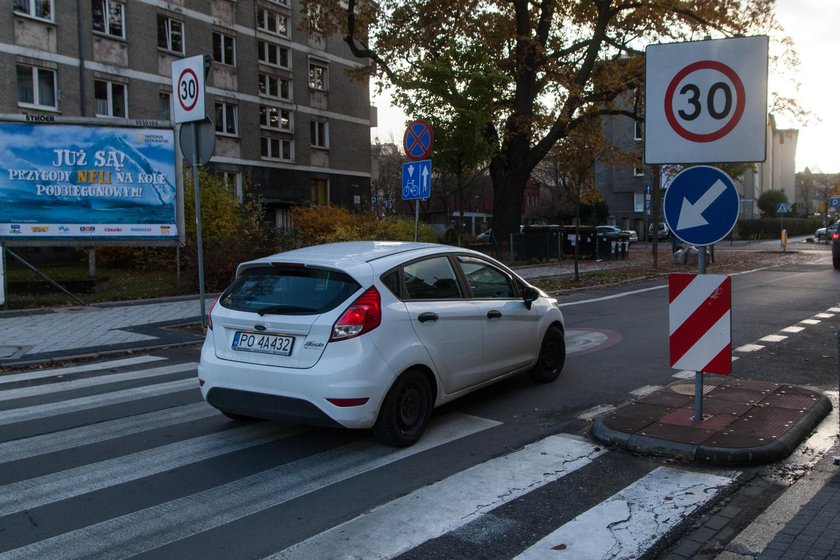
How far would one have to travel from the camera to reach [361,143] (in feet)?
143

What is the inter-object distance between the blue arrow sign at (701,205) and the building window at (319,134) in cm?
3616

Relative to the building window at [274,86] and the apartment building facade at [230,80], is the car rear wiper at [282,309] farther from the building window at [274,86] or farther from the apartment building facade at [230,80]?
the building window at [274,86]

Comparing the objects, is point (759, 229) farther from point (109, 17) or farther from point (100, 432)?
point (100, 432)

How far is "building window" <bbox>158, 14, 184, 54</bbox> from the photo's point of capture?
1264 inches

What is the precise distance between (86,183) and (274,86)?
2505cm

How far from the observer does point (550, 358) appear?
7691 mm

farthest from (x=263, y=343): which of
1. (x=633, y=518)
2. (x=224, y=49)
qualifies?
(x=224, y=49)

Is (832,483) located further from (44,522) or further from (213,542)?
(44,522)

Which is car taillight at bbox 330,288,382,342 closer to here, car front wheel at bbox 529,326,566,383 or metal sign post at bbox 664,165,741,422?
metal sign post at bbox 664,165,741,422

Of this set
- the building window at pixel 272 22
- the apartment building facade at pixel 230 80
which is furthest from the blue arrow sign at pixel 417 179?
the building window at pixel 272 22

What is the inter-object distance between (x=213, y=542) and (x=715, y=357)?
3.97m

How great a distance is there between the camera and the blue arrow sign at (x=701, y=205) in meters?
5.59

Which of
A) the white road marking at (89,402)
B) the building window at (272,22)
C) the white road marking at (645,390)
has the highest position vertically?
the building window at (272,22)

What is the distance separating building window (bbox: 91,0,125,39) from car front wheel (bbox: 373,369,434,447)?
1154 inches
